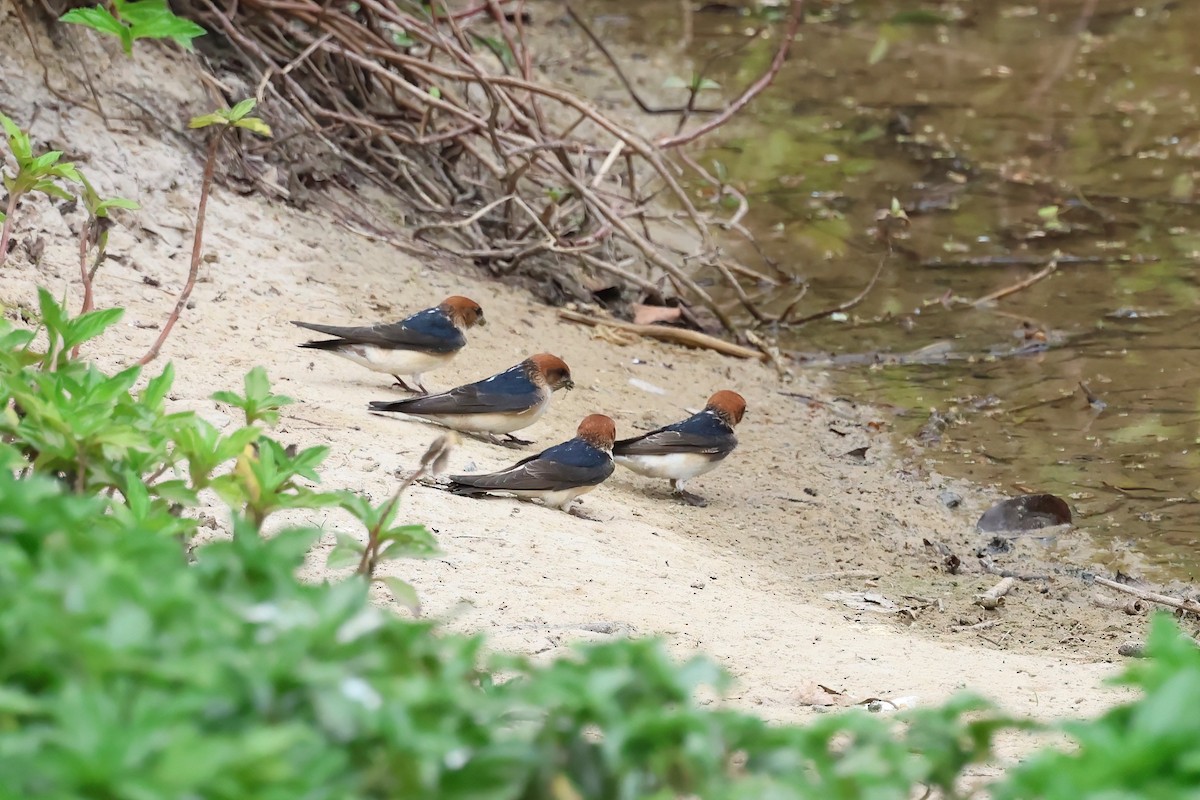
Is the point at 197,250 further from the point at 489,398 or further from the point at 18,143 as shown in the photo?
the point at 489,398

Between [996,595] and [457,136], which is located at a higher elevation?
[457,136]

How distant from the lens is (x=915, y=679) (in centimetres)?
421

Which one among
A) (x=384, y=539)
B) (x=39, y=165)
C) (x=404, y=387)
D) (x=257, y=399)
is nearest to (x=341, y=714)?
(x=384, y=539)

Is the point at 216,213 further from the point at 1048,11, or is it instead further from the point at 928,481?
the point at 1048,11

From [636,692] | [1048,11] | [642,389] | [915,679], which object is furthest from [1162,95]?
[636,692]

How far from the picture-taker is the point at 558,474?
5.79m

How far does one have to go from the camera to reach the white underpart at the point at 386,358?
6.61 meters

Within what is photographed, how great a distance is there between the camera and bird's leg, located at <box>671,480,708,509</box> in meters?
6.63

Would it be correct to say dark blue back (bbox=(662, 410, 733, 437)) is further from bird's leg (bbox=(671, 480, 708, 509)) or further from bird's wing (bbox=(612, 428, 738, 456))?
bird's leg (bbox=(671, 480, 708, 509))

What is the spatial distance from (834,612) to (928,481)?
1884 millimetres

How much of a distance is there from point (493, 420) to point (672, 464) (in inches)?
31.5

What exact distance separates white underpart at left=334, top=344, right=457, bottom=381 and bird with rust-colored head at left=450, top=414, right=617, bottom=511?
2.88ft

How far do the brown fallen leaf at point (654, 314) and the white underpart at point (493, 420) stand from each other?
210 centimetres

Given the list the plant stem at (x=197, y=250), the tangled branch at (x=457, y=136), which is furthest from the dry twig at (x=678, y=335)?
the plant stem at (x=197, y=250)
